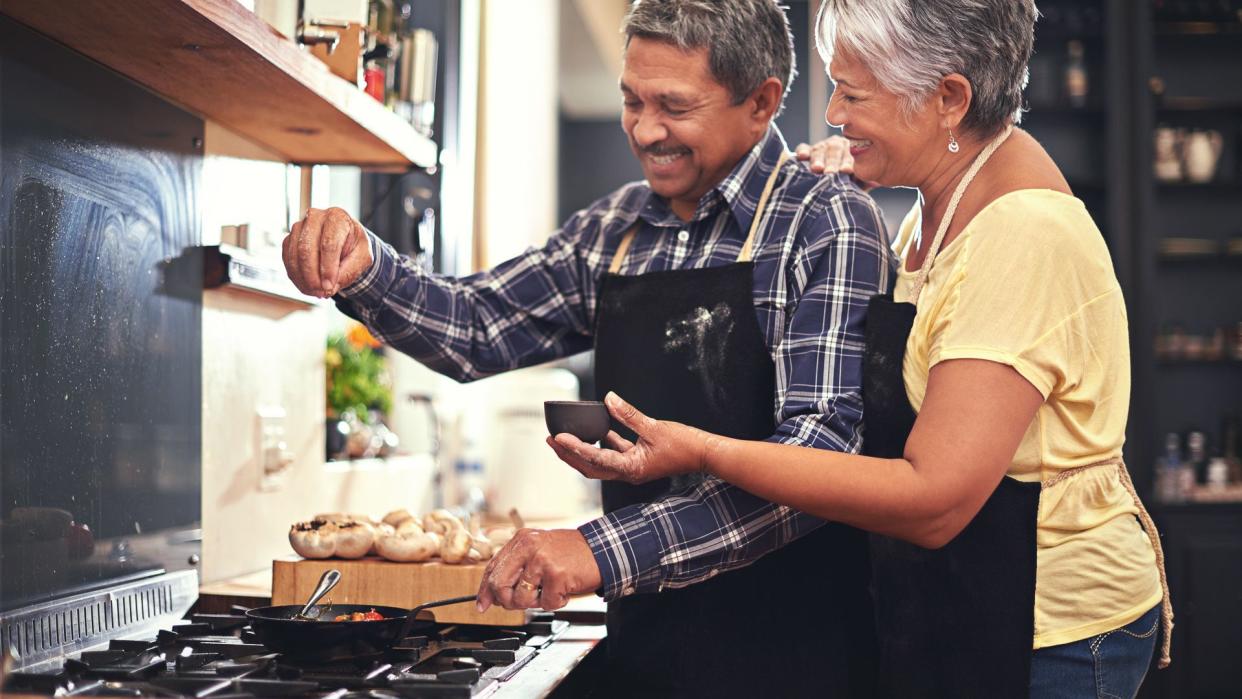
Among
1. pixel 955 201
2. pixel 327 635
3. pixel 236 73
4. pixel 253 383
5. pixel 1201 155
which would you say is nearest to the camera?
pixel 327 635

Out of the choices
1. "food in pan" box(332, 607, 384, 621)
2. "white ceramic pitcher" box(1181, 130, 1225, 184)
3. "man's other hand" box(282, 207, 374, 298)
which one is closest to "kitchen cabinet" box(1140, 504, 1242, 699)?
"white ceramic pitcher" box(1181, 130, 1225, 184)

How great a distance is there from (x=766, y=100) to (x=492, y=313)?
497mm

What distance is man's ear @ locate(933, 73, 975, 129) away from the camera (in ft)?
4.59

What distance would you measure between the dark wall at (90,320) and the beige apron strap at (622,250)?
2.04 feet

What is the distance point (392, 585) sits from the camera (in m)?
1.67

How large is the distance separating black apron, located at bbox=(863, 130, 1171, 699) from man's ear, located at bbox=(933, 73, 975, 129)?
0.06 m

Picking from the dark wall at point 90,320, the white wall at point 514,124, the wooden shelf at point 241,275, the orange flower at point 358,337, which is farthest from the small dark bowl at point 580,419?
the white wall at point 514,124

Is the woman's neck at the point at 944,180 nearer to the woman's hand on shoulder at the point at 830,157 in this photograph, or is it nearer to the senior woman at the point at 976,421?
the senior woman at the point at 976,421

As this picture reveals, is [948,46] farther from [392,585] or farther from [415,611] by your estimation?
[392,585]

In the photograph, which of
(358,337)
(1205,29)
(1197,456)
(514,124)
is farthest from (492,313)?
(1205,29)

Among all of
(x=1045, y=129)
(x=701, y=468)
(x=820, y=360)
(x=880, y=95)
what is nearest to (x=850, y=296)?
(x=820, y=360)

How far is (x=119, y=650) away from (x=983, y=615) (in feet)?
3.15

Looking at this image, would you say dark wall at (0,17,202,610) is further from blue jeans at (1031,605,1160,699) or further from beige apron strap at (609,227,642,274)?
blue jeans at (1031,605,1160,699)

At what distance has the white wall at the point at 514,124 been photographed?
13.3 feet
